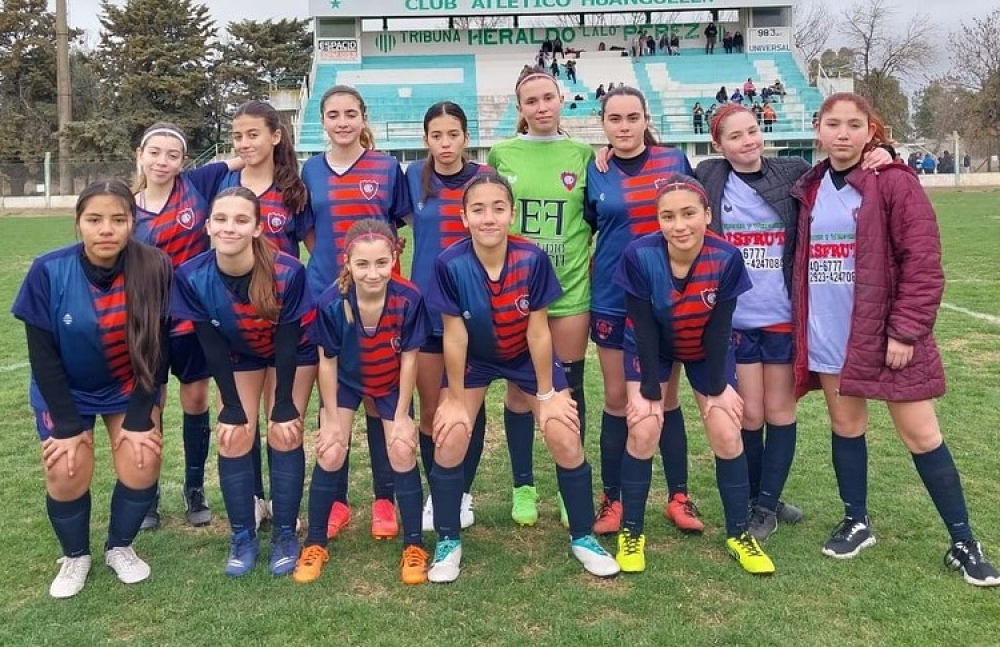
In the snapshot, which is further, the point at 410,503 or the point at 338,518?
the point at 338,518

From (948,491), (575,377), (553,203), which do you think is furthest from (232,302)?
(948,491)

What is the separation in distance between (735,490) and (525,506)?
97 centimetres

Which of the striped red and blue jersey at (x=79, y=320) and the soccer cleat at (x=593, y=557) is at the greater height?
the striped red and blue jersey at (x=79, y=320)

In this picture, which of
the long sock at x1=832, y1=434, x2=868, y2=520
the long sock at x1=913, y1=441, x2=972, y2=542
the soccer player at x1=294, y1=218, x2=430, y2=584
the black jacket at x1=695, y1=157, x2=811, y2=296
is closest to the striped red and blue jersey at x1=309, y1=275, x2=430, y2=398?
the soccer player at x1=294, y1=218, x2=430, y2=584

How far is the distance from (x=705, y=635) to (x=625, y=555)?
23.4 inches

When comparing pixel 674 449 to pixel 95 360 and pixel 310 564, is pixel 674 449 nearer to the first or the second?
pixel 310 564

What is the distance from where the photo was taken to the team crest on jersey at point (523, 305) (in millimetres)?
3223

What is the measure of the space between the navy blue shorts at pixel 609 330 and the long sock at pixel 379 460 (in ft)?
3.44

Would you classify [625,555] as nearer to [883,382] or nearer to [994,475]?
[883,382]

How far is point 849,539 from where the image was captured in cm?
337

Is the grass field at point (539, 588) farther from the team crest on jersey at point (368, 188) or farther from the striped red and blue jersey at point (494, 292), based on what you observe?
the team crest on jersey at point (368, 188)

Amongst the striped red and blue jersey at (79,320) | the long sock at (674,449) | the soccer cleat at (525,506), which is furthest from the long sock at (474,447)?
the striped red and blue jersey at (79,320)

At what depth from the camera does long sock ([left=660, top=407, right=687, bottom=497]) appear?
364cm

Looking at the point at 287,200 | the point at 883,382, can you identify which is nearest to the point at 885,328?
the point at 883,382
